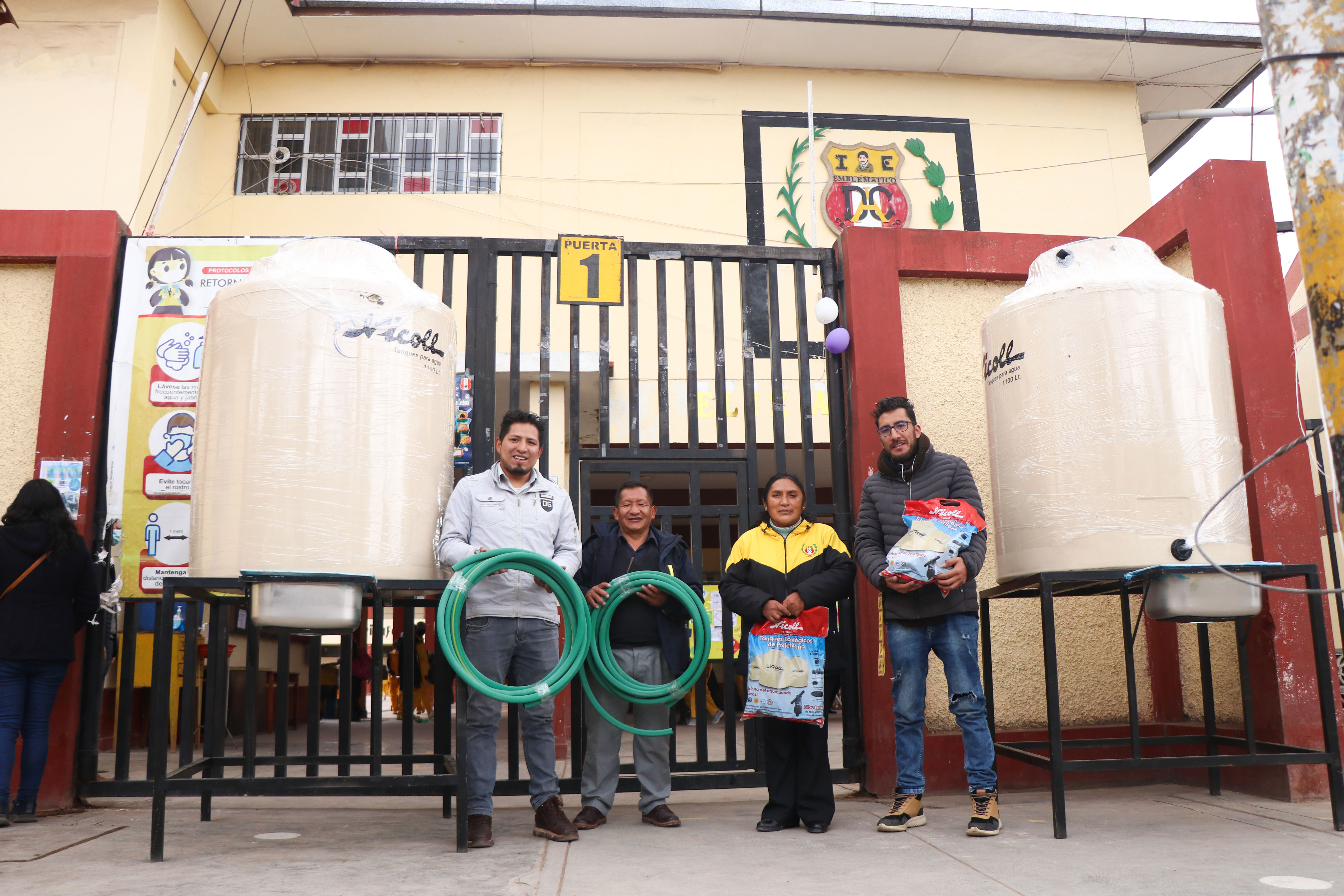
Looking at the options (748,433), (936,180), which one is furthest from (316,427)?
(936,180)

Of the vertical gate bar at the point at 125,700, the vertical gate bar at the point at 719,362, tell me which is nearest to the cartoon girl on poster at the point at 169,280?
the vertical gate bar at the point at 125,700

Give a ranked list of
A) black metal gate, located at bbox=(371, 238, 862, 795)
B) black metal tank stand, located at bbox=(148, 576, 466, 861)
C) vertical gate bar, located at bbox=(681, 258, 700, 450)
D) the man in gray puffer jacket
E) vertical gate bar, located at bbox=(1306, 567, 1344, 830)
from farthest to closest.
→ vertical gate bar, located at bbox=(681, 258, 700, 450) < black metal gate, located at bbox=(371, 238, 862, 795) < the man in gray puffer jacket < vertical gate bar, located at bbox=(1306, 567, 1344, 830) < black metal tank stand, located at bbox=(148, 576, 466, 861)

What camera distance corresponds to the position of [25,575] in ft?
14.2

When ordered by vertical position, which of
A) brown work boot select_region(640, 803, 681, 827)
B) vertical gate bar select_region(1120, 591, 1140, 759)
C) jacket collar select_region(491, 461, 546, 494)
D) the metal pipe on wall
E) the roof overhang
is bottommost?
brown work boot select_region(640, 803, 681, 827)

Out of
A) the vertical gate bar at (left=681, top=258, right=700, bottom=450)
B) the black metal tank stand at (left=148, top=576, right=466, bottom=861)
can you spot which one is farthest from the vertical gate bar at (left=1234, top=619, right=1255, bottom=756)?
the black metal tank stand at (left=148, top=576, right=466, bottom=861)

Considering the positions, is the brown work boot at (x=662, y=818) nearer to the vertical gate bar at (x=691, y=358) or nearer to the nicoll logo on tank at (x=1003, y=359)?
the vertical gate bar at (x=691, y=358)

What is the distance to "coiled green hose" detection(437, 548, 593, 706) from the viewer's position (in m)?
3.73

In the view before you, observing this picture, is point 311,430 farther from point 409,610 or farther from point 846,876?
point 846,876

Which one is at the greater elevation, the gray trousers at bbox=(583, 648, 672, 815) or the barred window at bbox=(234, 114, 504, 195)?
the barred window at bbox=(234, 114, 504, 195)

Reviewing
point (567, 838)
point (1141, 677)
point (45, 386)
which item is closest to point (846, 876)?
point (567, 838)

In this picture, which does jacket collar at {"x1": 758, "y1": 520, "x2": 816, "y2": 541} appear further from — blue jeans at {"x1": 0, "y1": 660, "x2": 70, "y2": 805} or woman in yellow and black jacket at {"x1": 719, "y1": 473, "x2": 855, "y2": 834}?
blue jeans at {"x1": 0, "y1": 660, "x2": 70, "y2": 805}

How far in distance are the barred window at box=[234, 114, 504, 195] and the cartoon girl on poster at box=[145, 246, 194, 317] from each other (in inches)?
270

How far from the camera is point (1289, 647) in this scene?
174 inches

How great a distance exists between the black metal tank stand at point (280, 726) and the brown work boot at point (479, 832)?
0.05m
